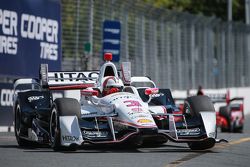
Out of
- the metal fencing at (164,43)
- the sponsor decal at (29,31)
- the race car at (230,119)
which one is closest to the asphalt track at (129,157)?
the sponsor decal at (29,31)

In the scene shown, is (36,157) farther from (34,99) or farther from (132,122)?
(34,99)

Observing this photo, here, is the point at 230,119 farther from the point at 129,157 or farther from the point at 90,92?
the point at 129,157

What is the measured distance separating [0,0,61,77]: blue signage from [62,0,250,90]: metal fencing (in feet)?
4.49

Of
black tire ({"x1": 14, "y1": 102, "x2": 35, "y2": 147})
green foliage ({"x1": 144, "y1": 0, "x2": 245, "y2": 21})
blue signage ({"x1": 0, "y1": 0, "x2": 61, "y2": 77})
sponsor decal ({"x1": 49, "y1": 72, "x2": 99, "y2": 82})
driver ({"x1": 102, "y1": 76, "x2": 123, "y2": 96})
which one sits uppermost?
green foliage ({"x1": 144, "y1": 0, "x2": 245, "y2": 21})

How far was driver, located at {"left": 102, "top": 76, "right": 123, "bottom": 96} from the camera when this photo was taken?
15.7 m

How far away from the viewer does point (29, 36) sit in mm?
22672

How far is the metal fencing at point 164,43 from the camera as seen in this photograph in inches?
→ 1035

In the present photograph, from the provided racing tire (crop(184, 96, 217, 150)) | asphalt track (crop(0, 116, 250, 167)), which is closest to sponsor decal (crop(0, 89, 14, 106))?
asphalt track (crop(0, 116, 250, 167))

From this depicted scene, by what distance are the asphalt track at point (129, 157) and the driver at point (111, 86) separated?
35.1 inches

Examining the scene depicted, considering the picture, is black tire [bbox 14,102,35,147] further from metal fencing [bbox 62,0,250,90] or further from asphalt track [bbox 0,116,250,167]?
metal fencing [bbox 62,0,250,90]

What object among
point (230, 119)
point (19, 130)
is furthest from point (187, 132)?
point (230, 119)

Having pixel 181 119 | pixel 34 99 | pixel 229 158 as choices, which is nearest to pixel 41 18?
pixel 34 99

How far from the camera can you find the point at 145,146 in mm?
16250

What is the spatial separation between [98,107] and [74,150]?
1226 mm
